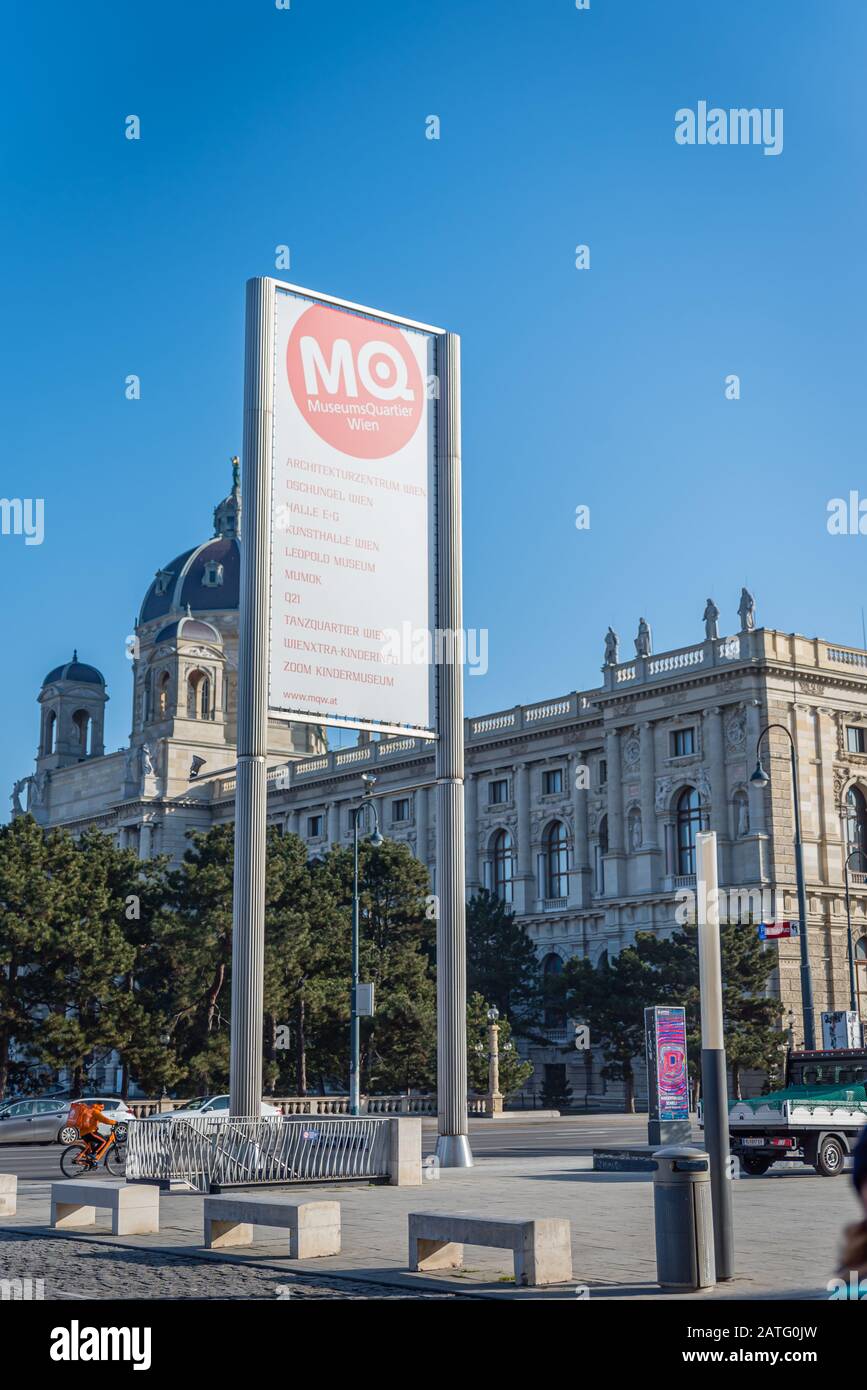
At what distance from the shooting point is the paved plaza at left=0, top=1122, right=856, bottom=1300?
12516mm

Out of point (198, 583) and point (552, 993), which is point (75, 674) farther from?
point (552, 993)

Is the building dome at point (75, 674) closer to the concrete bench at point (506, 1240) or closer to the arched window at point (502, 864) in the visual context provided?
the arched window at point (502, 864)

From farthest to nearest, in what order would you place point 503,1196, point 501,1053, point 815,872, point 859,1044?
point 815,872, point 501,1053, point 859,1044, point 503,1196

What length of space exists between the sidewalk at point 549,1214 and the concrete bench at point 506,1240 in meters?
0.20

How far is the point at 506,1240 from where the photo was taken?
12742 millimetres

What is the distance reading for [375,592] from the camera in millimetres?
25141

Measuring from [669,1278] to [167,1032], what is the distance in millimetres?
43384

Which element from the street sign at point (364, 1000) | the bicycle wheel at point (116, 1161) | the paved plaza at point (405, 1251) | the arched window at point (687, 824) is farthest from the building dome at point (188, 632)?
the paved plaza at point (405, 1251)

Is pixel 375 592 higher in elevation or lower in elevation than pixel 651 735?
lower

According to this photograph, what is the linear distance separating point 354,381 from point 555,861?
186 ft

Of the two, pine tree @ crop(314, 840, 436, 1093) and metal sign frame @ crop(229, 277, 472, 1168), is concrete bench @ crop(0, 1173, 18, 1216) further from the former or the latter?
pine tree @ crop(314, 840, 436, 1093)

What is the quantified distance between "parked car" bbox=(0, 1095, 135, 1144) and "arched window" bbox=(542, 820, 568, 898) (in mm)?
38142
